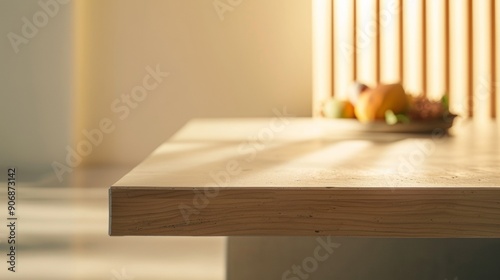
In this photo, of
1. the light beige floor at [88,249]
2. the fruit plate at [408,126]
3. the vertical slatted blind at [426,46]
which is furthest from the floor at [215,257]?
the vertical slatted blind at [426,46]

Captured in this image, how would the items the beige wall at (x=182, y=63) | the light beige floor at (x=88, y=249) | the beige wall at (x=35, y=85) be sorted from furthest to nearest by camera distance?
1. the beige wall at (x=182, y=63)
2. the beige wall at (x=35, y=85)
3. the light beige floor at (x=88, y=249)

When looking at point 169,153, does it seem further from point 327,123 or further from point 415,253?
point 415,253

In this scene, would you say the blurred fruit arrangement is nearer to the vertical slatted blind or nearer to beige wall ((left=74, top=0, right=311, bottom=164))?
the vertical slatted blind

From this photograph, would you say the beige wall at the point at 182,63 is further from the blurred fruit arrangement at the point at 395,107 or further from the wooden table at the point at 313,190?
the wooden table at the point at 313,190

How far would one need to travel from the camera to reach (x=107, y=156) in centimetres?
536

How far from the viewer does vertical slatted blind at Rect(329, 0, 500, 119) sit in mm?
5094

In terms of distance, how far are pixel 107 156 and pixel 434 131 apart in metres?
3.38

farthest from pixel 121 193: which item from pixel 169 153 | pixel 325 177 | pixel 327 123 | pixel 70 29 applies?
pixel 70 29

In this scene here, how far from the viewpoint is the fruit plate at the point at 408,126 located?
2.20m

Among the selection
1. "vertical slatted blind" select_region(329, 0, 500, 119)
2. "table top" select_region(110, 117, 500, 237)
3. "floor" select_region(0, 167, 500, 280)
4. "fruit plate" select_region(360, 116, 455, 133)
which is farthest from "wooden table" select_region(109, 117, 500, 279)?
"vertical slatted blind" select_region(329, 0, 500, 119)

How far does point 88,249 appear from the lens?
9.29 feet

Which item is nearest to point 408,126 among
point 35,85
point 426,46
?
point 426,46

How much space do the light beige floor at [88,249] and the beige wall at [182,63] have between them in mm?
1159

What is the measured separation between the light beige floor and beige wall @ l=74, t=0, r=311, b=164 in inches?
45.6
